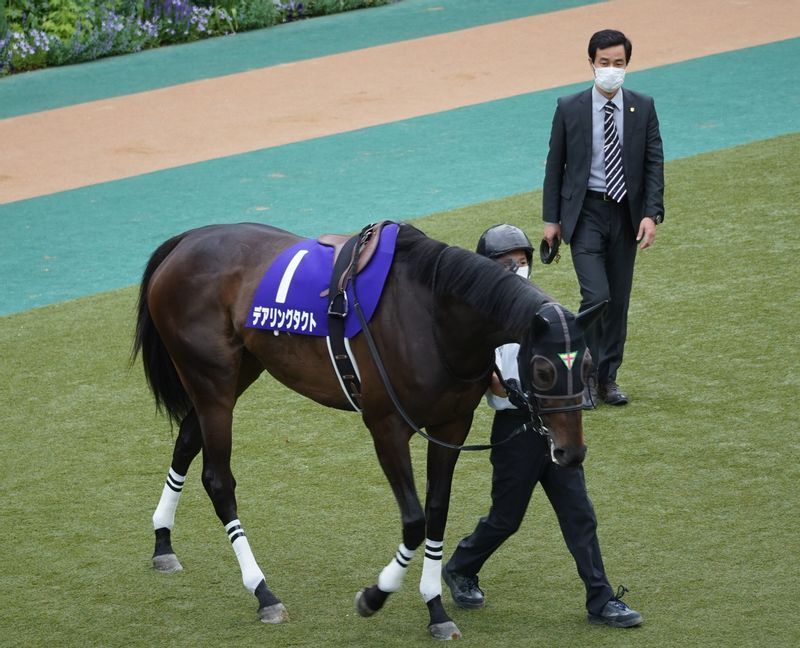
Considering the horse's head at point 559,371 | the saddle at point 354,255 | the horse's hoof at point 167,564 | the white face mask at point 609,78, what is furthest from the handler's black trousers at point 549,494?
the white face mask at point 609,78

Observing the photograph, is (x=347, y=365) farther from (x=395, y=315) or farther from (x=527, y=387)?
(x=527, y=387)

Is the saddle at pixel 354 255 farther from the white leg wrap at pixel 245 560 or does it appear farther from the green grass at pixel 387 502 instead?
the green grass at pixel 387 502

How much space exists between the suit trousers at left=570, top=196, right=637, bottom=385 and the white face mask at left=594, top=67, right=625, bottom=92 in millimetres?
533

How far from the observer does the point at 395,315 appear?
13.9 feet

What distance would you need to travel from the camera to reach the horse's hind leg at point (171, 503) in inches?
194

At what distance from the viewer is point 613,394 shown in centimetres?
611

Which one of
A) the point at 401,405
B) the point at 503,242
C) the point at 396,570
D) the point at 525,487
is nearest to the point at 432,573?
the point at 396,570

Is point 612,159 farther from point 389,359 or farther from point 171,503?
point 171,503

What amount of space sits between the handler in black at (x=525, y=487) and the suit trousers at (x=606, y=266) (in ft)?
5.35

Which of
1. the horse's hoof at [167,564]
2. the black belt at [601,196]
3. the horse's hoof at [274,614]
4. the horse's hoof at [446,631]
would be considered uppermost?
the black belt at [601,196]

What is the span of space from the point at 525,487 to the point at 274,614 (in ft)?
3.30

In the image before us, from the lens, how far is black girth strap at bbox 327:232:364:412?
4336mm

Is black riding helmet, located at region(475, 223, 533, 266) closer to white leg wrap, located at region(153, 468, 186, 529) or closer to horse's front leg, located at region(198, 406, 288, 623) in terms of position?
horse's front leg, located at region(198, 406, 288, 623)

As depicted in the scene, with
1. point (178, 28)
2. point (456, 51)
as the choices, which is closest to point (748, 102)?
point (456, 51)
